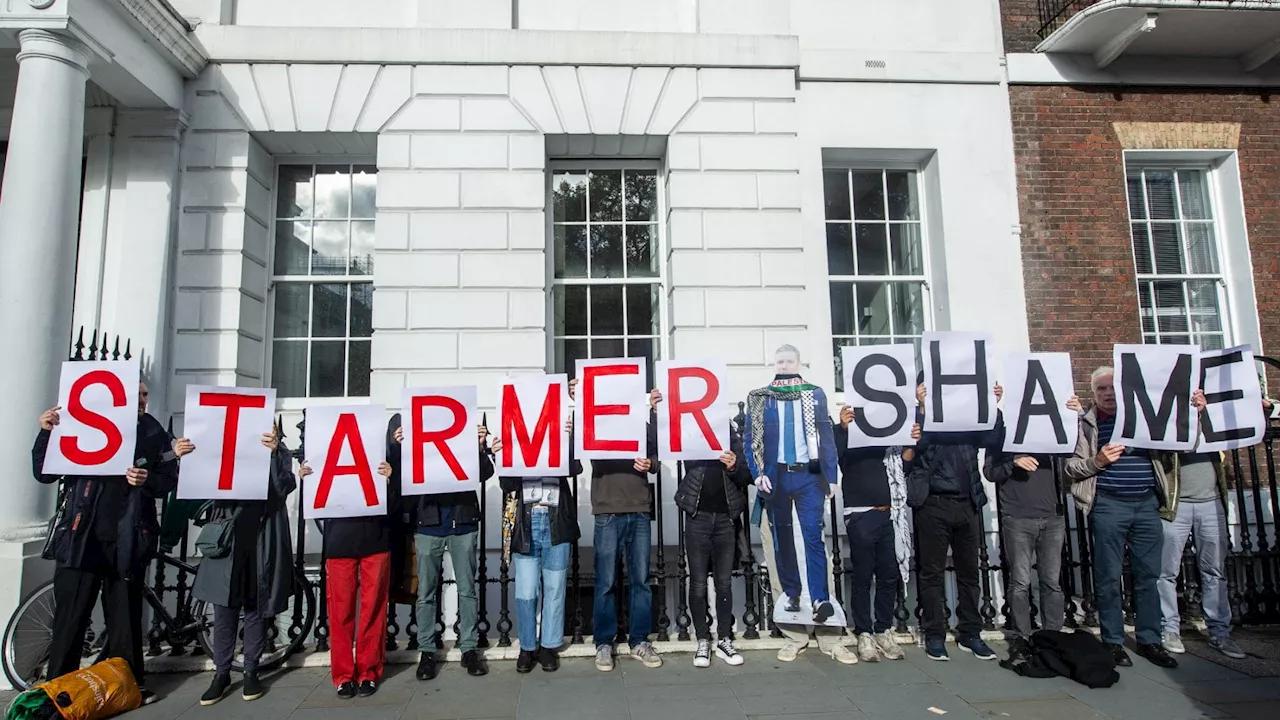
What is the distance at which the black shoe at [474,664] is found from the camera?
5223 millimetres

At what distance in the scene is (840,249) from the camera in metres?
8.52

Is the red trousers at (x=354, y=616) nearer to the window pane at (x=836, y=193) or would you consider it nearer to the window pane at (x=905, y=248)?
the window pane at (x=836, y=193)

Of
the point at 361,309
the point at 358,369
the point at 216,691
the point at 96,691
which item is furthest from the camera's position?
the point at 361,309

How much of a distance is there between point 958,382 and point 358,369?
20.6 ft

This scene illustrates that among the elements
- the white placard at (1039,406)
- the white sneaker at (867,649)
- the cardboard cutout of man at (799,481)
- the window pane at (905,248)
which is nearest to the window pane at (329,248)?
the cardboard cutout of man at (799,481)

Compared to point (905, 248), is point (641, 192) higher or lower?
higher

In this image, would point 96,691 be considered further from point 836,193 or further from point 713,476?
point 836,193

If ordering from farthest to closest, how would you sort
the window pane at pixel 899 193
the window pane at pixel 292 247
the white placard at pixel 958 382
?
the window pane at pixel 899 193
the window pane at pixel 292 247
the white placard at pixel 958 382

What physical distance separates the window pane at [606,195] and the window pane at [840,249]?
2571 millimetres

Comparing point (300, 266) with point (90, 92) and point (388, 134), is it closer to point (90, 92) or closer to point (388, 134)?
point (388, 134)

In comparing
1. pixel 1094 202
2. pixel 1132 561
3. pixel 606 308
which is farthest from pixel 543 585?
pixel 1094 202

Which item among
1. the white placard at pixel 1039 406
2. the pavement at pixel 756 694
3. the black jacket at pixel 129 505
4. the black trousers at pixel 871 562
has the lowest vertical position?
the pavement at pixel 756 694

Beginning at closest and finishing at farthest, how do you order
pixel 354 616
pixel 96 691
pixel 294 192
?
pixel 96 691, pixel 354 616, pixel 294 192

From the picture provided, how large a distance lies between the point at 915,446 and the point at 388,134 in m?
6.27
